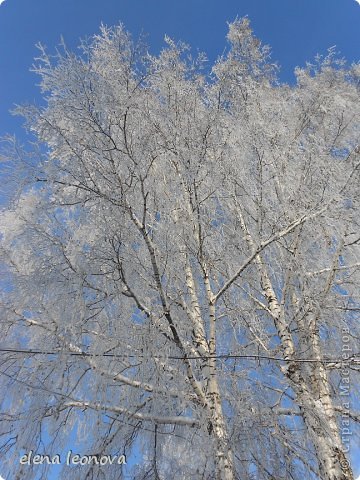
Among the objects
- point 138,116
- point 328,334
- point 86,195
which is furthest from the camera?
point 328,334

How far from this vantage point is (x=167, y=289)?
3.36 metres

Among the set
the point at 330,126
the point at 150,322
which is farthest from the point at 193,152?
the point at 330,126

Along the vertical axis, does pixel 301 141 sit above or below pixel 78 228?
above

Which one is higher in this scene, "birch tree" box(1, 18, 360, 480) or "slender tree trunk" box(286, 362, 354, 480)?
"birch tree" box(1, 18, 360, 480)

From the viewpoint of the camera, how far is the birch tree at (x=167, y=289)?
2787 millimetres

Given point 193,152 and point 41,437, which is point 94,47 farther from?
point 41,437

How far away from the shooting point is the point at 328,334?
3.87 metres

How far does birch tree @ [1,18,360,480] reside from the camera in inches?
110

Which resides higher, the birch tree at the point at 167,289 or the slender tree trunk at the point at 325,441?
the birch tree at the point at 167,289

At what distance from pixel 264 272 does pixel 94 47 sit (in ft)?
8.53

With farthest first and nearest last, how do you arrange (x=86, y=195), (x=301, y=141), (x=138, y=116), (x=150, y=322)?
1. (x=301, y=141)
2. (x=138, y=116)
3. (x=86, y=195)
4. (x=150, y=322)

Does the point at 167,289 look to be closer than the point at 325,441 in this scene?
No

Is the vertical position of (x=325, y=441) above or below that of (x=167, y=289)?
below

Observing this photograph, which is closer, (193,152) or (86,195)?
(86,195)
